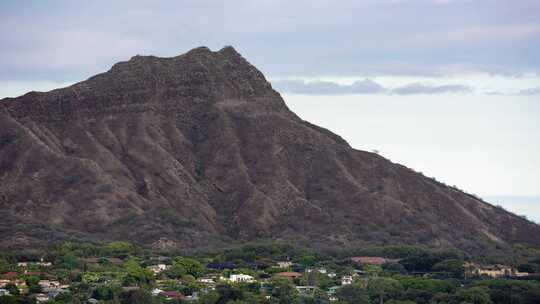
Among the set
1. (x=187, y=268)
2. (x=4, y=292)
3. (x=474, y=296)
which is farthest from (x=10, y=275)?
(x=474, y=296)

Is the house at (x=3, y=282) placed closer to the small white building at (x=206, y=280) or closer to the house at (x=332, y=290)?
the small white building at (x=206, y=280)

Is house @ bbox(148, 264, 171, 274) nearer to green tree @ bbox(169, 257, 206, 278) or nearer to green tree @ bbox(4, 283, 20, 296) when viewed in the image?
green tree @ bbox(169, 257, 206, 278)

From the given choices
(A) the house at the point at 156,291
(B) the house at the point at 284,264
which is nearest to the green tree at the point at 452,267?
(B) the house at the point at 284,264

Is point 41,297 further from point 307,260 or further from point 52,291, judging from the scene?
point 307,260

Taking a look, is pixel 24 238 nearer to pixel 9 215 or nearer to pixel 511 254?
pixel 9 215

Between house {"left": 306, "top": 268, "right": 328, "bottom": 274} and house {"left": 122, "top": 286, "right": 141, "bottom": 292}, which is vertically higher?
house {"left": 306, "top": 268, "right": 328, "bottom": 274}

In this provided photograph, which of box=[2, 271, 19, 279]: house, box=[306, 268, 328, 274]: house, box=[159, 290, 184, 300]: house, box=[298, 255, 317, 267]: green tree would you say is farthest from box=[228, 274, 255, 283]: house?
box=[2, 271, 19, 279]: house
